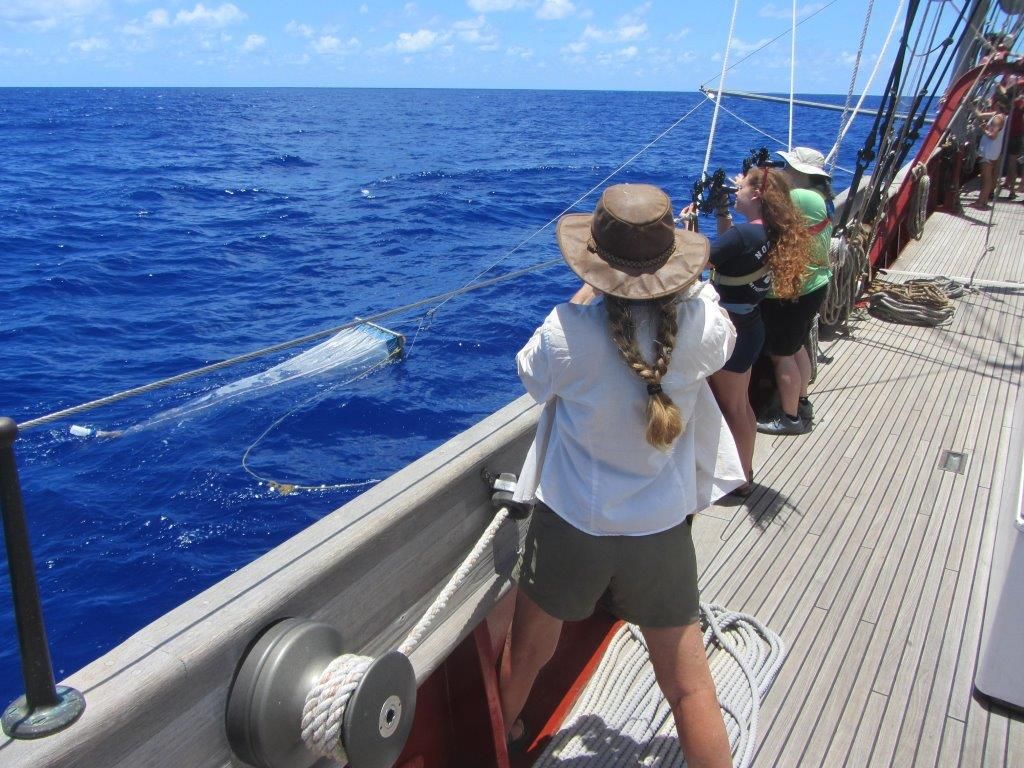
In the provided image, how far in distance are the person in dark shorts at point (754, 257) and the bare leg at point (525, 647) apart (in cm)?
122

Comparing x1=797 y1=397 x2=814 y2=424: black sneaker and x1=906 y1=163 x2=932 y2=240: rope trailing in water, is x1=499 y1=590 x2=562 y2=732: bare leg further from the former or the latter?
x1=906 y1=163 x2=932 y2=240: rope trailing in water

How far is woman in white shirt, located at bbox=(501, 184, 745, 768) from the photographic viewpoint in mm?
1608

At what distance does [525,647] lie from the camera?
6.49ft

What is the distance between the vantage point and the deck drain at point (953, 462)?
3.96m

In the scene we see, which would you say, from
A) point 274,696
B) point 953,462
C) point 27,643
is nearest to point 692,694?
point 274,696

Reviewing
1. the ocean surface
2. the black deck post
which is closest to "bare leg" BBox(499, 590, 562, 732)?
the black deck post

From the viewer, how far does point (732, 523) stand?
11.6 ft

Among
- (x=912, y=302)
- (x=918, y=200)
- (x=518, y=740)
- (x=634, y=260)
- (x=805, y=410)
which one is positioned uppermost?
(x=634, y=260)

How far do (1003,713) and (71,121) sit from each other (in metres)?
62.8

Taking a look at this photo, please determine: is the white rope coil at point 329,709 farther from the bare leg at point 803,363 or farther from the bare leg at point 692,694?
the bare leg at point 803,363

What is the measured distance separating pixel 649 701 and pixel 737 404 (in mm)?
1291

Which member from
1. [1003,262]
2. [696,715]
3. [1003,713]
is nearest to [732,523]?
[1003,713]

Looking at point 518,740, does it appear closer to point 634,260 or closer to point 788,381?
point 634,260

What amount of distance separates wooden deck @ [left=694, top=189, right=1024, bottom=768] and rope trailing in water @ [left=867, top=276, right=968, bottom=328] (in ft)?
1.13
